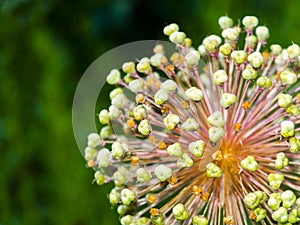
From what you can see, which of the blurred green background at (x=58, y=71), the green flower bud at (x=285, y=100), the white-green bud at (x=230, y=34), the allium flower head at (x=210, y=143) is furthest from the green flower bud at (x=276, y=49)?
the blurred green background at (x=58, y=71)

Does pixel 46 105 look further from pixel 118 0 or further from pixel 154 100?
pixel 154 100

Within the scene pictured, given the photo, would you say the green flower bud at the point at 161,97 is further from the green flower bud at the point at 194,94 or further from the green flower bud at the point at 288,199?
the green flower bud at the point at 288,199

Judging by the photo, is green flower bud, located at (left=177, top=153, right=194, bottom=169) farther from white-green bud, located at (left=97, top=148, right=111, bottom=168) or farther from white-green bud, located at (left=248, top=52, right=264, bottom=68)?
white-green bud, located at (left=248, top=52, right=264, bottom=68)

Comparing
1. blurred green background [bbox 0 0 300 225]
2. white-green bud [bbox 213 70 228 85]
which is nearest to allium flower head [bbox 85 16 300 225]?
white-green bud [bbox 213 70 228 85]

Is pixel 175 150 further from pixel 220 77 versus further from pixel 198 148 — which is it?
pixel 220 77

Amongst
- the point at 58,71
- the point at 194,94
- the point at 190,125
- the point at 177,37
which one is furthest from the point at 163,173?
the point at 58,71

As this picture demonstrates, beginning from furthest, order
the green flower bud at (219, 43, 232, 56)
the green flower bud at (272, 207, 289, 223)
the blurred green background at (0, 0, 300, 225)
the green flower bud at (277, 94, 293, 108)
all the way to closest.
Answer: the blurred green background at (0, 0, 300, 225), the green flower bud at (219, 43, 232, 56), the green flower bud at (277, 94, 293, 108), the green flower bud at (272, 207, 289, 223)
